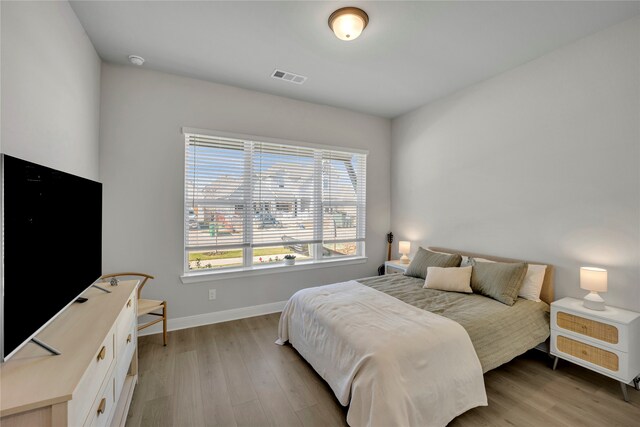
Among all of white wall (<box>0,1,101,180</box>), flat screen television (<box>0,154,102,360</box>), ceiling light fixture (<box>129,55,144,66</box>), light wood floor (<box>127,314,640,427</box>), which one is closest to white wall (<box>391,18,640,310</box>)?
light wood floor (<box>127,314,640,427</box>)

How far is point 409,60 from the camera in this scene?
282 centimetres

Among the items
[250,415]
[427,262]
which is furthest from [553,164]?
[250,415]

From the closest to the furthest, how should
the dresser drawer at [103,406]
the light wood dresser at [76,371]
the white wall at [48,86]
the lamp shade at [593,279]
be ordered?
the light wood dresser at [76,371] < the dresser drawer at [103,406] < the white wall at [48,86] < the lamp shade at [593,279]

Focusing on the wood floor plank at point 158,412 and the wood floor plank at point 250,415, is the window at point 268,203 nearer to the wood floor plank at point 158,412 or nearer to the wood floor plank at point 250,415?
the wood floor plank at point 158,412

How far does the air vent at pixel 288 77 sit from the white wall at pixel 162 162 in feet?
1.58

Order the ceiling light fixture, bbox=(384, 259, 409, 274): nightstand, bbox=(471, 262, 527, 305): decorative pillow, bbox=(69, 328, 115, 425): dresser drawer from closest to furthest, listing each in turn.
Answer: bbox=(69, 328, 115, 425): dresser drawer < bbox=(471, 262, 527, 305): decorative pillow < the ceiling light fixture < bbox=(384, 259, 409, 274): nightstand

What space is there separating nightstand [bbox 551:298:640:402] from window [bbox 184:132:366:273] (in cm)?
254

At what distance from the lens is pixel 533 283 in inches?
105

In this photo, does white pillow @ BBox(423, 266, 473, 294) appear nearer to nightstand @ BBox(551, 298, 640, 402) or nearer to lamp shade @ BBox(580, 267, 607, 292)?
nightstand @ BBox(551, 298, 640, 402)

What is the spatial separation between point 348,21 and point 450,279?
2.56 meters

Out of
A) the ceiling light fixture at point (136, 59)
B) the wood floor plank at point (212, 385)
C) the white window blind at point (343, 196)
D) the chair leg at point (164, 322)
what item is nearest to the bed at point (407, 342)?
the wood floor plank at point (212, 385)

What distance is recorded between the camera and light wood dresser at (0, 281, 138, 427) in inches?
35.7

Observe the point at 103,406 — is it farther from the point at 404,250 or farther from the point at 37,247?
the point at 404,250

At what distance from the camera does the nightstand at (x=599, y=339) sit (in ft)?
6.73
